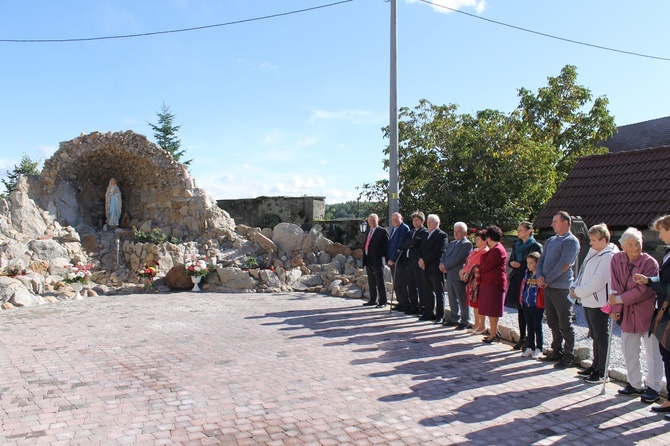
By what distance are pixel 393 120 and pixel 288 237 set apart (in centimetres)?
540

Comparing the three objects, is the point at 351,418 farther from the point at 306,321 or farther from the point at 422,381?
the point at 306,321

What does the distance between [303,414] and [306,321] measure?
4.25 meters

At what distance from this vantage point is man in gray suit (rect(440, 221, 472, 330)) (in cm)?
816

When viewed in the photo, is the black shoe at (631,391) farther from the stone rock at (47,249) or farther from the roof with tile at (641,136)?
the roof with tile at (641,136)

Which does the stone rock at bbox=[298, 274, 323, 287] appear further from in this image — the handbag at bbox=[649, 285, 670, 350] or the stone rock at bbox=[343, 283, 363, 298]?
the handbag at bbox=[649, 285, 670, 350]

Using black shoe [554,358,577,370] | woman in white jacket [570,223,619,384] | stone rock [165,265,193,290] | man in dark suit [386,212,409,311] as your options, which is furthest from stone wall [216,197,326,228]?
woman in white jacket [570,223,619,384]

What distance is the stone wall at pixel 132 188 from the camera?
16375 millimetres

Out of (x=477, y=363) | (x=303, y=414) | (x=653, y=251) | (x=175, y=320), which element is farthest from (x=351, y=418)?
(x=653, y=251)

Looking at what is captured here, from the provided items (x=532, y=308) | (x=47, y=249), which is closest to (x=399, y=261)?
(x=532, y=308)

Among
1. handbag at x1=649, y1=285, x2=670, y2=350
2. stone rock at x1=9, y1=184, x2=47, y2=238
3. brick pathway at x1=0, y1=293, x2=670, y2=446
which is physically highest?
stone rock at x1=9, y1=184, x2=47, y2=238

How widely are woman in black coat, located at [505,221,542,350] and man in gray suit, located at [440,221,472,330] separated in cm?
126

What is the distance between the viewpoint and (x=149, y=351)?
6664 millimetres

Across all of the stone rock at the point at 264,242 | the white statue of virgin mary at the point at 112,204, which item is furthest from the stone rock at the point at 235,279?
the white statue of virgin mary at the point at 112,204

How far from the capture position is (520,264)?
6.76m
